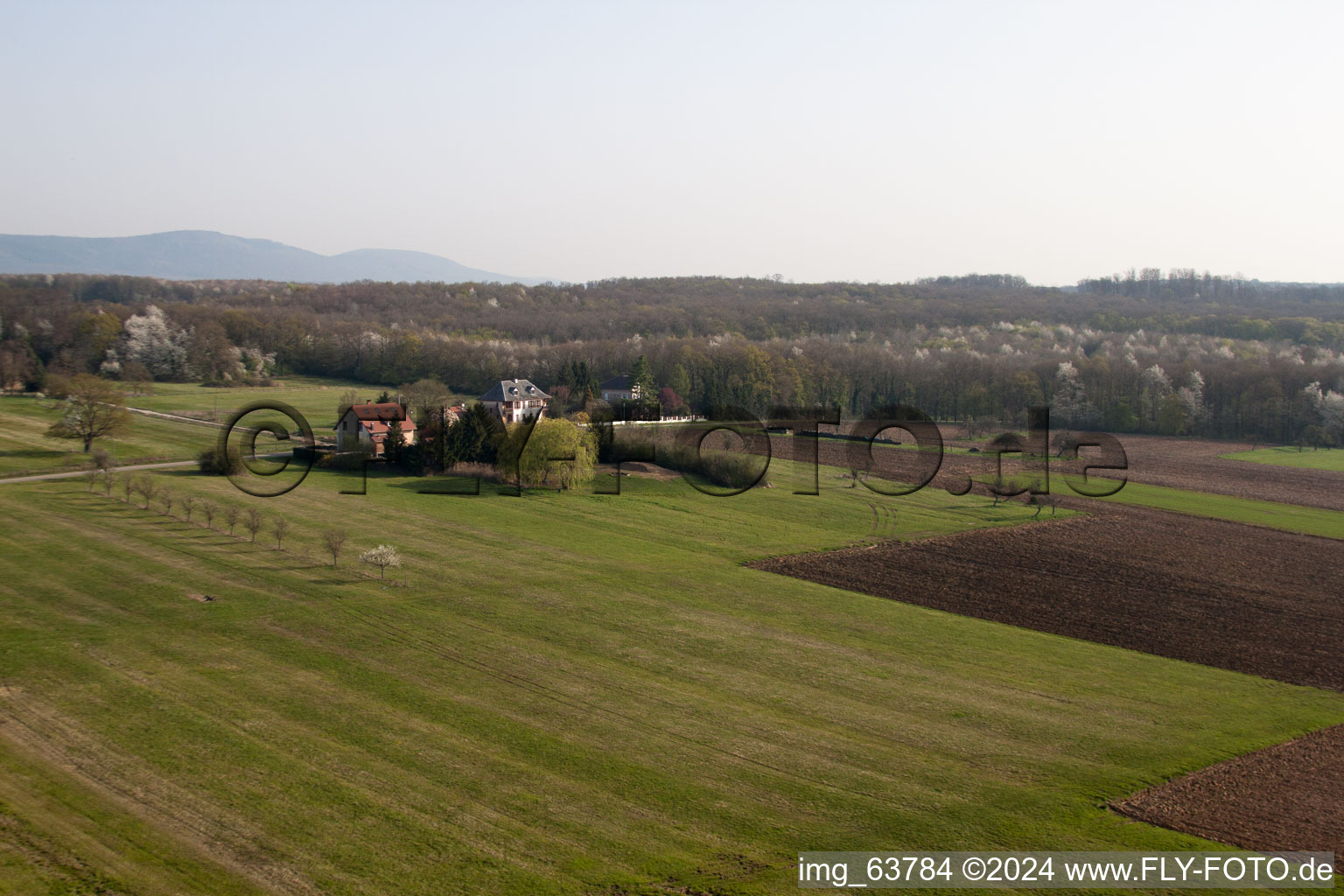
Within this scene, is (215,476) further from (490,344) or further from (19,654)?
(490,344)

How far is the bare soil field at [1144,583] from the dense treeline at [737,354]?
31873 millimetres

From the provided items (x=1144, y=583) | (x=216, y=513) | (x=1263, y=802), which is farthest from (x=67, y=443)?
(x=1263, y=802)

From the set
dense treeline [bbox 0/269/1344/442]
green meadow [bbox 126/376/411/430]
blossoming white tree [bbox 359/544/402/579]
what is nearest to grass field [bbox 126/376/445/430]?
green meadow [bbox 126/376/411/430]

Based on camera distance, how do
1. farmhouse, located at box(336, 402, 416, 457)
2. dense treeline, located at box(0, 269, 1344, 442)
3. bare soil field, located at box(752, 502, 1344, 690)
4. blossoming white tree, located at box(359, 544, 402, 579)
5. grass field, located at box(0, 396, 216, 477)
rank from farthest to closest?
dense treeline, located at box(0, 269, 1344, 442), farmhouse, located at box(336, 402, 416, 457), grass field, located at box(0, 396, 216, 477), blossoming white tree, located at box(359, 544, 402, 579), bare soil field, located at box(752, 502, 1344, 690)

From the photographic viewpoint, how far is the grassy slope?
44.3 feet

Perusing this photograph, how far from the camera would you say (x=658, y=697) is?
19453mm

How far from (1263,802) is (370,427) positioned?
38.5 metres

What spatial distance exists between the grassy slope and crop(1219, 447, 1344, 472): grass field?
41.6m

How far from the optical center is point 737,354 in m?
77.6

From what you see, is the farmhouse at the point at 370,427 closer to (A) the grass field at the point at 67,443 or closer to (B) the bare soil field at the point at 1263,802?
(A) the grass field at the point at 67,443

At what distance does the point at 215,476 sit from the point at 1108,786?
3565 centimetres

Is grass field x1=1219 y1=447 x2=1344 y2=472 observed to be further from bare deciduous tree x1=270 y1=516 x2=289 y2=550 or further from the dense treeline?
bare deciduous tree x1=270 y1=516 x2=289 y2=550

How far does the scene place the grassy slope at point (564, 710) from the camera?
44.3 feet

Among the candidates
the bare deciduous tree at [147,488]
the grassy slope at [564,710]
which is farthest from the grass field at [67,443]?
the grassy slope at [564,710]
